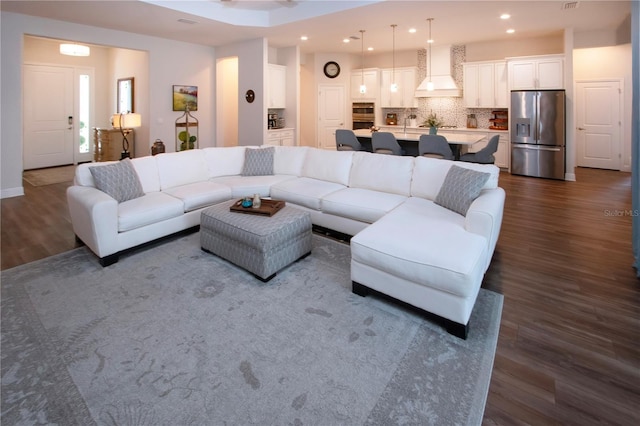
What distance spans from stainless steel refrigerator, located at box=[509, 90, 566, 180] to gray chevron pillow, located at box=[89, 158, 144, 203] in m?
7.13

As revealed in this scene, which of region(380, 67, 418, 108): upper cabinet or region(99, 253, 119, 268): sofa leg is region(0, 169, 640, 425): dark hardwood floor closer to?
region(99, 253, 119, 268): sofa leg

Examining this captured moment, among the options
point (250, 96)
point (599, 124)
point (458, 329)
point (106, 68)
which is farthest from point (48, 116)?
point (599, 124)

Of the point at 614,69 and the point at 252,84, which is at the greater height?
the point at 614,69

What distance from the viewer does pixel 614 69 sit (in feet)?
25.1

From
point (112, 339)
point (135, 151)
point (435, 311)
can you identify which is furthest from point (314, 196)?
point (135, 151)

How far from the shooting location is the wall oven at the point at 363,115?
9.66 meters

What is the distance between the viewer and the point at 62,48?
718 cm

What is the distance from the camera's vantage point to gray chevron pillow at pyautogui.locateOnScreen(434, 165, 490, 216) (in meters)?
3.15

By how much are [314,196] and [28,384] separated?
2844 mm

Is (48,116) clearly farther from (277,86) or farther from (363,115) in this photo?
(363,115)

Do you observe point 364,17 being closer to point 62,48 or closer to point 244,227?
point 244,227

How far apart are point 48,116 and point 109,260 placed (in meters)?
7.17

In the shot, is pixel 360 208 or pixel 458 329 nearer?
pixel 458 329

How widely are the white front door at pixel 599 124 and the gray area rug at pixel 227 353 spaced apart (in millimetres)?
7454
